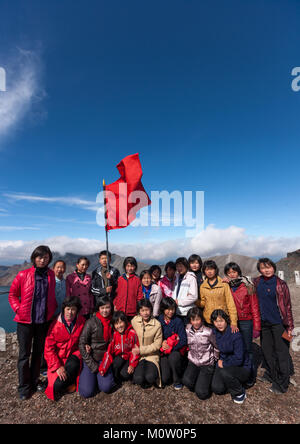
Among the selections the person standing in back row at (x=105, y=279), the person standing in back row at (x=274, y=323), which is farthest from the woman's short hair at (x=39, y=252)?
the person standing in back row at (x=274, y=323)

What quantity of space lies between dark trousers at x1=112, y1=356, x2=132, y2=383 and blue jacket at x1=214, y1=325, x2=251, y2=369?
7.32ft

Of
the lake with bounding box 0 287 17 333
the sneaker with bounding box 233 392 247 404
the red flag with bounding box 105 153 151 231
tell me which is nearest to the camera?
the sneaker with bounding box 233 392 247 404

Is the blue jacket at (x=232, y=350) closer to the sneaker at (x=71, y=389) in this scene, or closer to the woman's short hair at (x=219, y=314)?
the woman's short hair at (x=219, y=314)

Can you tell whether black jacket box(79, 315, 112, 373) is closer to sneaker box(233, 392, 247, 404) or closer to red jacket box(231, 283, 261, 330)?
sneaker box(233, 392, 247, 404)

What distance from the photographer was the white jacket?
16.6ft

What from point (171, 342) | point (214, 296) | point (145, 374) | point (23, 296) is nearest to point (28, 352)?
point (23, 296)

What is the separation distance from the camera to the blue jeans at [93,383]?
13.9 ft

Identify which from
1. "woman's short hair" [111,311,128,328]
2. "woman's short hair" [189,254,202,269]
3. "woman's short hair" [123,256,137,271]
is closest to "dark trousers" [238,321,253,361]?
"woman's short hair" [189,254,202,269]

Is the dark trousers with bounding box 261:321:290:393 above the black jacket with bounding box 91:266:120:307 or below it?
below

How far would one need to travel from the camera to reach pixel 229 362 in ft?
14.1

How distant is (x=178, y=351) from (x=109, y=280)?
2.51 metres

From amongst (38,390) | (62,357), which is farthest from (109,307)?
(38,390)

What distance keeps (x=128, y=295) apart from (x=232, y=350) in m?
2.76

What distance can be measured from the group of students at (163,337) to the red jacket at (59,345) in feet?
0.06
